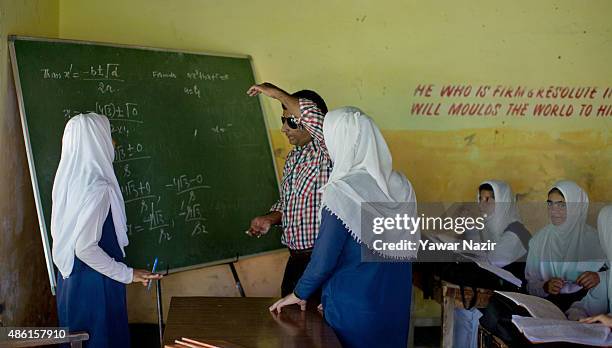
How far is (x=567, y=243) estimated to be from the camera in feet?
13.8

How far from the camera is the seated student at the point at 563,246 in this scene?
3984 millimetres

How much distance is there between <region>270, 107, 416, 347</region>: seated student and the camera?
2.78 meters

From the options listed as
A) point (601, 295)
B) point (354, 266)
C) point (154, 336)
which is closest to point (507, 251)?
point (601, 295)

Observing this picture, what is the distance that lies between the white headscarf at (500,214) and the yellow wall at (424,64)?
A: 0.51 m

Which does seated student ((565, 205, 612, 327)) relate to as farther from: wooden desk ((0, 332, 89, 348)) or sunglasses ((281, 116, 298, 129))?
wooden desk ((0, 332, 89, 348))

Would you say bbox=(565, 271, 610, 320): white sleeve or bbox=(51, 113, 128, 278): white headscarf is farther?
bbox=(565, 271, 610, 320): white sleeve

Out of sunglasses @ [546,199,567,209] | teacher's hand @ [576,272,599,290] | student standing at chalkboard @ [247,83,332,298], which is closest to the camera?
teacher's hand @ [576,272,599,290]

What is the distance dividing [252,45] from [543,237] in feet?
7.37

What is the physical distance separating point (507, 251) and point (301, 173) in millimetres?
1424

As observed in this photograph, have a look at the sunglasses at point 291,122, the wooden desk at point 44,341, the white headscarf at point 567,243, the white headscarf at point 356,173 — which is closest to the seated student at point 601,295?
the white headscarf at point 567,243

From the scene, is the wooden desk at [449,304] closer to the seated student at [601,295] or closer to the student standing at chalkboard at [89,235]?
the seated student at [601,295]

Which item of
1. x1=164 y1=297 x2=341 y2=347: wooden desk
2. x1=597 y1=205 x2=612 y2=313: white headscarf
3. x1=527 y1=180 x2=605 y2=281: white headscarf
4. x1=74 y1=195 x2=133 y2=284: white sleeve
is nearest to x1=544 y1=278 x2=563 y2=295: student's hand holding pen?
x1=527 y1=180 x2=605 y2=281: white headscarf

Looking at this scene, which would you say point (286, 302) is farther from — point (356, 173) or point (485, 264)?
point (485, 264)

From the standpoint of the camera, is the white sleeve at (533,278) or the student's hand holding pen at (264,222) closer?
the white sleeve at (533,278)
